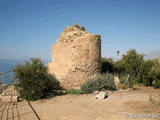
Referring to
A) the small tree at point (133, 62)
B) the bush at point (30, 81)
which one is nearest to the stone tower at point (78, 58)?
the bush at point (30, 81)

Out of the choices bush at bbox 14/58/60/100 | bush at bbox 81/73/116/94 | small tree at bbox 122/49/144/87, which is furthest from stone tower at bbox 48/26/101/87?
small tree at bbox 122/49/144/87

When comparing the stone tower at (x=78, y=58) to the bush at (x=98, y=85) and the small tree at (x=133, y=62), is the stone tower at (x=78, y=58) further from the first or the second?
the small tree at (x=133, y=62)

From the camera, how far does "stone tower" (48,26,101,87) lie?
34.9ft

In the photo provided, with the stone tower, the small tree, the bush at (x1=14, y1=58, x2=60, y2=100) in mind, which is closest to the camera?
the bush at (x1=14, y1=58, x2=60, y2=100)

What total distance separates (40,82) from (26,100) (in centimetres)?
141

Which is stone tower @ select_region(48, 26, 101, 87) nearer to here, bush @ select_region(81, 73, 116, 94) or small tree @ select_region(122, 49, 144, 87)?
bush @ select_region(81, 73, 116, 94)

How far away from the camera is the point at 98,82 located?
9508 millimetres

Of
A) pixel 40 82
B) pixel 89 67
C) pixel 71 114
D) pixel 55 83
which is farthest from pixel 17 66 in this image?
pixel 89 67

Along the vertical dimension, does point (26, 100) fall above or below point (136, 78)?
below

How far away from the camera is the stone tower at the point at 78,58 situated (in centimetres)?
1063

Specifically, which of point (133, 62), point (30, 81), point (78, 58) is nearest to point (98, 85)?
point (78, 58)

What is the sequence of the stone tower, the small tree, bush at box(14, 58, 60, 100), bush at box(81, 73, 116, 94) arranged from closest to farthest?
bush at box(14, 58, 60, 100) < bush at box(81, 73, 116, 94) < the stone tower < the small tree

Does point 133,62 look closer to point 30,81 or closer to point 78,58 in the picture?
point 78,58

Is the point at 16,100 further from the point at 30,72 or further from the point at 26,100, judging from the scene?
the point at 30,72
